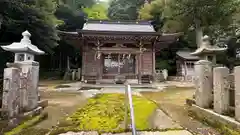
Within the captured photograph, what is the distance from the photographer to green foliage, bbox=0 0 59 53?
10.3m

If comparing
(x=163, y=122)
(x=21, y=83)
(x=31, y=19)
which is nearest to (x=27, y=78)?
(x=21, y=83)

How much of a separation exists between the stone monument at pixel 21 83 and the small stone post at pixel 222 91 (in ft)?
13.2

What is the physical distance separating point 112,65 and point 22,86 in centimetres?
1053

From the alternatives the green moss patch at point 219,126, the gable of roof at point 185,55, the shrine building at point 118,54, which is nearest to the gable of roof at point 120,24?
the shrine building at point 118,54

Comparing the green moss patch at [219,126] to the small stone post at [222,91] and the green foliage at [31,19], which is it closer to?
the small stone post at [222,91]

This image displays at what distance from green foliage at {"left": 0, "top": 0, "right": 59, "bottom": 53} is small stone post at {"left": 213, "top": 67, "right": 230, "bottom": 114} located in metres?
10.9

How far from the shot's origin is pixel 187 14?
18.4 metres

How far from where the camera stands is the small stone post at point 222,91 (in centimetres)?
334

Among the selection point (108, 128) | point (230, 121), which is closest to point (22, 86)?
point (108, 128)

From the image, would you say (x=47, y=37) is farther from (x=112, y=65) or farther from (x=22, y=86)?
(x=22, y=86)

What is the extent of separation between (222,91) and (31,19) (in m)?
12.1

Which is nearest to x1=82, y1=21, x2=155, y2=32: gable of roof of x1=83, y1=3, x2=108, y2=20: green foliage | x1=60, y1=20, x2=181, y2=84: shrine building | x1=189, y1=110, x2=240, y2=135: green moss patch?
x1=60, y1=20, x2=181, y2=84: shrine building

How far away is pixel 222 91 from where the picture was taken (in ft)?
11.1

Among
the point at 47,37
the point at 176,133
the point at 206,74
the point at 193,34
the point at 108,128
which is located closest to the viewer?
the point at 176,133
